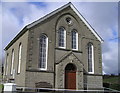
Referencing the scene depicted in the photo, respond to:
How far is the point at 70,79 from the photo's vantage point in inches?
884

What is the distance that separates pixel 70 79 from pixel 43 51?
4.62 m

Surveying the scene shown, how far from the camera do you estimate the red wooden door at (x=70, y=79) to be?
2216 centimetres

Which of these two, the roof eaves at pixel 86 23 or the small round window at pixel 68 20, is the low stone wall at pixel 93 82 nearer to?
the roof eaves at pixel 86 23

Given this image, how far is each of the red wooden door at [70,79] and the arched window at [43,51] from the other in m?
2.92

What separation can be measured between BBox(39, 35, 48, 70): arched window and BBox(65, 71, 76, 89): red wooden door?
9.56 feet

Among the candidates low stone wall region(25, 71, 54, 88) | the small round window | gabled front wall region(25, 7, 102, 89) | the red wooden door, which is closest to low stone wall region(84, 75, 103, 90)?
gabled front wall region(25, 7, 102, 89)

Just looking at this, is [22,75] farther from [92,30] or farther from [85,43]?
[92,30]

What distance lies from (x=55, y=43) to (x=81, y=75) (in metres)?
4.95

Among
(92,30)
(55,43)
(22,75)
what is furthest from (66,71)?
(92,30)

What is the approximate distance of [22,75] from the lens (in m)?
21.1

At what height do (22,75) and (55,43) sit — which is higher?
(55,43)

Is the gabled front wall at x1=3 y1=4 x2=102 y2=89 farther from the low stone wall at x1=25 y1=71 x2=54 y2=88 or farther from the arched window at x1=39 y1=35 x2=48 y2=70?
the arched window at x1=39 y1=35 x2=48 y2=70

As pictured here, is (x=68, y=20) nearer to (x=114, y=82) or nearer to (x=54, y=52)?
(x=54, y=52)

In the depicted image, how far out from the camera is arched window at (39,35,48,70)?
21438mm
